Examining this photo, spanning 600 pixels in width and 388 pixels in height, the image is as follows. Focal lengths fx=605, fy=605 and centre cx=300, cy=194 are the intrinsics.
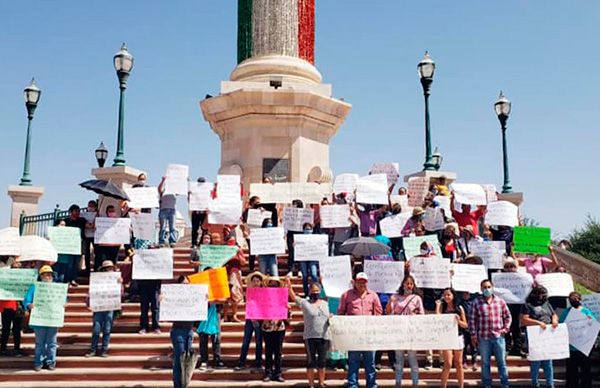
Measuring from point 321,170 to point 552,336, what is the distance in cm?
1055

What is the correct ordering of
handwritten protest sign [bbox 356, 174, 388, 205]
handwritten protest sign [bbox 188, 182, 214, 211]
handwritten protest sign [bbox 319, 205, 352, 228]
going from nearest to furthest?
handwritten protest sign [bbox 319, 205, 352, 228], handwritten protest sign [bbox 356, 174, 388, 205], handwritten protest sign [bbox 188, 182, 214, 211]

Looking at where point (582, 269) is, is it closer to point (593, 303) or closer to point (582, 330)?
point (593, 303)

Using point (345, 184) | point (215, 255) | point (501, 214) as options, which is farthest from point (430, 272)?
point (345, 184)

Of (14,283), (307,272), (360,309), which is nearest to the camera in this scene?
(360,309)

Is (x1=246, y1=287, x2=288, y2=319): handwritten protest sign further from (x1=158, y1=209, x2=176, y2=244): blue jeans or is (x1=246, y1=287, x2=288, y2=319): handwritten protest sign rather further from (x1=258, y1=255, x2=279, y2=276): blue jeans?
(x1=158, y1=209, x2=176, y2=244): blue jeans

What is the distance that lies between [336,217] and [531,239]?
14.0 feet

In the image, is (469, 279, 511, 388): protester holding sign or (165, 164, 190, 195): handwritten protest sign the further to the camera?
(165, 164, 190, 195): handwritten protest sign

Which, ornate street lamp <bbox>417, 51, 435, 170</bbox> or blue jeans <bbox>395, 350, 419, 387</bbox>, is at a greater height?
ornate street lamp <bbox>417, 51, 435, 170</bbox>

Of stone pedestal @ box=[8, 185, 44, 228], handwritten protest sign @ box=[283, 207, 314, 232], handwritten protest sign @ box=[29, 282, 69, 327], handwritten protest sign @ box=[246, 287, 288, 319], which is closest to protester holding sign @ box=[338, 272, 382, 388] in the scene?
handwritten protest sign @ box=[246, 287, 288, 319]

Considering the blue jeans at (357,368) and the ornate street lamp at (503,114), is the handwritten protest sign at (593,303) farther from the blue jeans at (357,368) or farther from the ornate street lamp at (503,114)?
the ornate street lamp at (503,114)

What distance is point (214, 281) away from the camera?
10.5 meters

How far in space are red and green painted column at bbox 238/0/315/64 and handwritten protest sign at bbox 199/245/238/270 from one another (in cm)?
1065

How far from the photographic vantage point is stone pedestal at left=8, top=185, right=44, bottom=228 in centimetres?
2139

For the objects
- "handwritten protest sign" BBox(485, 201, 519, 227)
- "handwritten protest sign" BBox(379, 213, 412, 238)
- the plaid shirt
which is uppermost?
"handwritten protest sign" BBox(485, 201, 519, 227)
